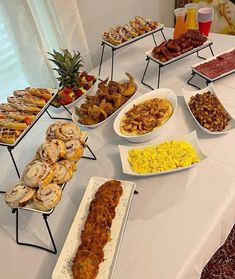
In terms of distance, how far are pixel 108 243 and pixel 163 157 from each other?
33cm

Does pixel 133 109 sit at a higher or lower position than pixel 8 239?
higher

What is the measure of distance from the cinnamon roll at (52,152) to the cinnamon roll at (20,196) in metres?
0.10

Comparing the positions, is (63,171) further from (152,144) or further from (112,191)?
(152,144)

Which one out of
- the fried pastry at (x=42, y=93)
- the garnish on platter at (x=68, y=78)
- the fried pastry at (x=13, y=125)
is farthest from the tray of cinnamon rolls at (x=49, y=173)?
the garnish on platter at (x=68, y=78)

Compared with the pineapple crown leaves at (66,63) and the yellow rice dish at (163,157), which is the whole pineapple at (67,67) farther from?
the yellow rice dish at (163,157)

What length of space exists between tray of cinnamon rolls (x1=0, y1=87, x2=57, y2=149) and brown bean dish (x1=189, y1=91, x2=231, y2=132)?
0.55 metres

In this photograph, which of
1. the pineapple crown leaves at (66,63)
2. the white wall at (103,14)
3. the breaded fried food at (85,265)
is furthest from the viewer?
the white wall at (103,14)

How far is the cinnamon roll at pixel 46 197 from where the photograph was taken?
2.38ft

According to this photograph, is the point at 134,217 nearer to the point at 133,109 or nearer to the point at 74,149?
the point at 74,149

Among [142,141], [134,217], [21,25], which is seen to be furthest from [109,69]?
[134,217]

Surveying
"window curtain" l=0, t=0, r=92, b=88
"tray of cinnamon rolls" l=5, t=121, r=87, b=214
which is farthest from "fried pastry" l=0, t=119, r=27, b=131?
"window curtain" l=0, t=0, r=92, b=88

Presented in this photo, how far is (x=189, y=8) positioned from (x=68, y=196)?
1179mm

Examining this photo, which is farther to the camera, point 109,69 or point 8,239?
point 109,69

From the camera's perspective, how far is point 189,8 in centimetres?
152
